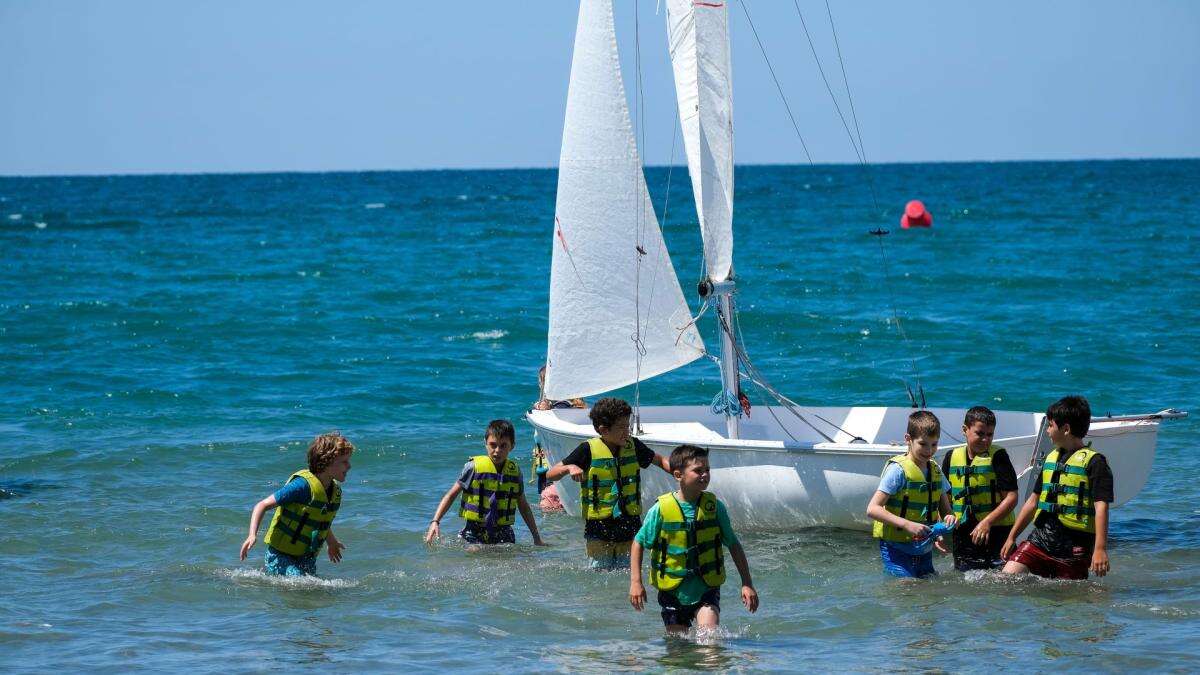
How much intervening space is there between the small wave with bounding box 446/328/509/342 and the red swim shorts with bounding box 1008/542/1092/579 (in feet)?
61.0

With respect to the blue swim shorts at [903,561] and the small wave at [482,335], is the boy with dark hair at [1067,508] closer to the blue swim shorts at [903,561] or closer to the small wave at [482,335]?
the blue swim shorts at [903,561]

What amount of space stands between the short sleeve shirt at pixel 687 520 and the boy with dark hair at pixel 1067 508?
2.41 metres

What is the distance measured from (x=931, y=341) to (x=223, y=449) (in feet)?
44.6

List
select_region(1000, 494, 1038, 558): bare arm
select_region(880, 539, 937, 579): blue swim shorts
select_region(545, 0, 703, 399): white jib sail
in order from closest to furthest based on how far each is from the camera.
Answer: select_region(1000, 494, 1038, 558): bare arm → select_region(880, 539, 937, 579): blue swim shorts → select_region(545, 0, 703, 399): white jib sail

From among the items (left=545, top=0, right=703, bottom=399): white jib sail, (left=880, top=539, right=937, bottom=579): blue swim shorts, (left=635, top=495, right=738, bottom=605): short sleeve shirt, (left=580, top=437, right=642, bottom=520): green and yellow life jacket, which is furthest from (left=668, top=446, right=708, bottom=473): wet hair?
(left=545, top=0, right=703, bottom=399): white jib sail

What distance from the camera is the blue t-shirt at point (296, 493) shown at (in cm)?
898

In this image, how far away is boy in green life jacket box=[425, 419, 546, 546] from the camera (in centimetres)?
1055

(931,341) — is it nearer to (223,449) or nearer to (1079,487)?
(223,449)

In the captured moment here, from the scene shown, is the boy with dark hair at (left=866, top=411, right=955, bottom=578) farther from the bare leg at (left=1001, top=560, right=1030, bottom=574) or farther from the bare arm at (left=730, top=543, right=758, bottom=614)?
the bare arm at (left=730, top=543, right=758, bottom=614)

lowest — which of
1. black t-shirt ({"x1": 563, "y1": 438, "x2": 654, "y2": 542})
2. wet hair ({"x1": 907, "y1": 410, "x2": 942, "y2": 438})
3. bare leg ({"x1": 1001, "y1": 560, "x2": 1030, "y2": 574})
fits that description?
bare leg ({"x1": 1001, "y1": 560, "x2": 1030, "y2": 574})

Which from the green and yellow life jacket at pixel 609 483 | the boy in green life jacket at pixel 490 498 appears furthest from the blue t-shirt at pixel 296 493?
the green and yellow life jacket at pixel 609 483

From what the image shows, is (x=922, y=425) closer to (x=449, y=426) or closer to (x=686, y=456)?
(x=686, y=456)

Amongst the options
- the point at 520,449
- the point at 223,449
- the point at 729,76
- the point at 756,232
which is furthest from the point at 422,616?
the point at 756,232

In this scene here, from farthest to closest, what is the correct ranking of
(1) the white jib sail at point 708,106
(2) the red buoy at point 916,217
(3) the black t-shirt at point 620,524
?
(2) the red buoy at point 916,217
(1) the white jib sail at point 708,106
(3) the black t-shirt at point 620,524
